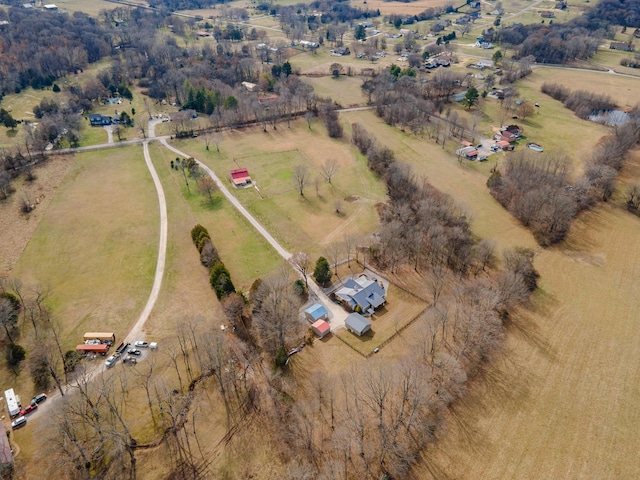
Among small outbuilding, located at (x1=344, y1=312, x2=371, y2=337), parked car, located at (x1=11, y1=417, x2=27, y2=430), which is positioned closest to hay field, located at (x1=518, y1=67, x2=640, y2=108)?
small outbuilding, located at (x1=344, y1=312, x2=371, y2=337)

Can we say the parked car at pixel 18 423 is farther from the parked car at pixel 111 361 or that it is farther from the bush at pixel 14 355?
the parked car at pixel 111 361

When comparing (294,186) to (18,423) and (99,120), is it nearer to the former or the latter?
(18,423)

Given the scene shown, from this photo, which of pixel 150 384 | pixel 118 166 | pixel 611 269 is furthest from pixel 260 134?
pixel 611 269

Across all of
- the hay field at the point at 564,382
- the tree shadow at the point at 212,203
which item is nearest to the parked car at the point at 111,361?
the hay field at the point at 564,382

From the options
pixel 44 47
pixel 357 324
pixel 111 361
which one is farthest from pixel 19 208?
pixel 44 47

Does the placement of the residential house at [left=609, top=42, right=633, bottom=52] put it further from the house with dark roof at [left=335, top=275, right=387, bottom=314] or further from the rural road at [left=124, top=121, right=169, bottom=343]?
the rural road at [left=124, top=121, right=169, bottom=343]
